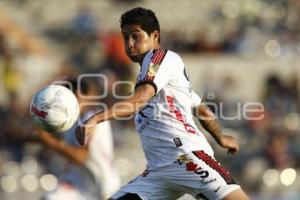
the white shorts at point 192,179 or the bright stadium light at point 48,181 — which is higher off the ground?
the white shorts at point 192,179

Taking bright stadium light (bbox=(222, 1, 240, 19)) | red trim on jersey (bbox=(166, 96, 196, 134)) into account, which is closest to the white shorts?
red trim on jersey (bbox=(166, 96, 196, 134))

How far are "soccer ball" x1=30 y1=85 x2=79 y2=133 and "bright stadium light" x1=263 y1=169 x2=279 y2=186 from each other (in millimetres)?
7572

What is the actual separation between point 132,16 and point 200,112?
46.3 inches

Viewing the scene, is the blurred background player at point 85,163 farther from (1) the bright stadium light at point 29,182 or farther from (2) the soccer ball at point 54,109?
(1) the bright stadium light at point 29,182

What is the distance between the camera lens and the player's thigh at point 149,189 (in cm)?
698

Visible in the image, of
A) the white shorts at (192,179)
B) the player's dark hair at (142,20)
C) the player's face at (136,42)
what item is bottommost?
the white shorts at (192,179)

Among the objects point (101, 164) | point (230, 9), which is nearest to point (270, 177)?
point (101, 164)

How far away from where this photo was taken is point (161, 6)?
65.8 ft

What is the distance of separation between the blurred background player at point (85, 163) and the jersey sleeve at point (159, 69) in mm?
2529

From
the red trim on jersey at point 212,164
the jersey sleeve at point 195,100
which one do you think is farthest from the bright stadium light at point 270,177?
the red trim on jersey at point 212,164

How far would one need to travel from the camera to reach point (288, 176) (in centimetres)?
1412

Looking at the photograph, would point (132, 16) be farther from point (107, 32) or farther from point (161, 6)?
point (161, 6)

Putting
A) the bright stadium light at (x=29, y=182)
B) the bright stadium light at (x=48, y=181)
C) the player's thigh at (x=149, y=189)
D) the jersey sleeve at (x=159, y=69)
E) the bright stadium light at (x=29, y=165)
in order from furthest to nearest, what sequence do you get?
the bright stadium light at (x=29, y=165) < the bright stadium light at (x=29, y=182) < the bright stadium light at (x=48, y=181) < the player's thigh at (x=149, y=189) < the jersey sleeve at (x=159, y=69)

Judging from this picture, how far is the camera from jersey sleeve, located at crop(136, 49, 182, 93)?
6.41 metres
